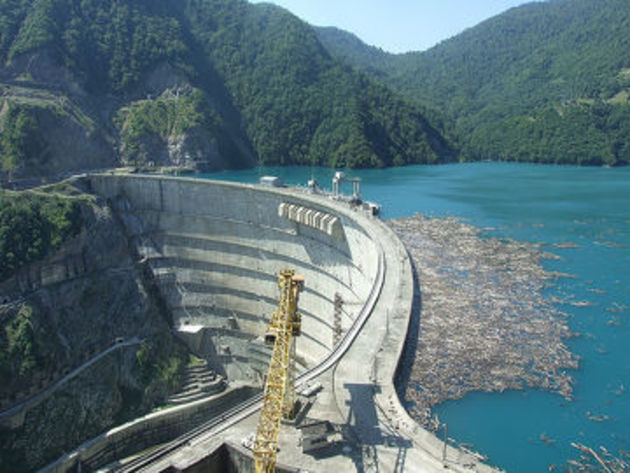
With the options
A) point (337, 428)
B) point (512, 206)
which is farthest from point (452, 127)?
point (337, 428)

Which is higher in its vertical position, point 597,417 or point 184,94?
point 184,94

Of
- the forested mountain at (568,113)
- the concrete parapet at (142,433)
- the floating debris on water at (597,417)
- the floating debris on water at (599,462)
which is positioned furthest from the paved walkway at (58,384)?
the forested mountain at (568,113)

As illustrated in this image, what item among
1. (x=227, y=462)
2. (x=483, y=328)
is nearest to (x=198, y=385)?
(x=483, y=328)

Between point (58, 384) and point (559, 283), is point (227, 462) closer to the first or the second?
point (559, 283)

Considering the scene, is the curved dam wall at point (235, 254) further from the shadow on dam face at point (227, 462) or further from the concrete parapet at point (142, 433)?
the shadow on dam face at point (227, 462)

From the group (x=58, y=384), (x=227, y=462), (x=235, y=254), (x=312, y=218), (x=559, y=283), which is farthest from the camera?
(x=235, y=254)

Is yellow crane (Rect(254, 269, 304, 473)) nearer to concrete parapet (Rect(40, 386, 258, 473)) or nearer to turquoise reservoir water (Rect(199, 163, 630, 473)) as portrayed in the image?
turquoise reservoir water (Rect(199, 163, 630, 473))

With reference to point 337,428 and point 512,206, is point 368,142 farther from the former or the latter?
point 337,428

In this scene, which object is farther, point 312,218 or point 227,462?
point 312,218
